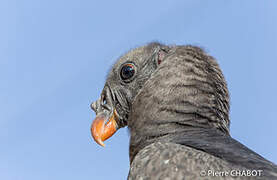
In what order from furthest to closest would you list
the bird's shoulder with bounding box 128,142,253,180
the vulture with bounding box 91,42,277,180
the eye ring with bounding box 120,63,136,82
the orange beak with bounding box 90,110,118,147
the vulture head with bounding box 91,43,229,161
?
the eye ring with bounding box 120,63,136,82 < the orange beak with bounding box 90,110,118,147 < the vulture head with bounding box 91,43,229,161 < the vulture with bounding box 91,42,277,180 < the bird's shoulder with bounding box 128,142,253,180

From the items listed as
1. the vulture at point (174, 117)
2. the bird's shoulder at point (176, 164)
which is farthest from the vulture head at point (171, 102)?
the bird's shoulder at point (176, 164)

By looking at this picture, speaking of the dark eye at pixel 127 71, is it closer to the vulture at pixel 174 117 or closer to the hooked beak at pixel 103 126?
the vulture at pixel 174 117

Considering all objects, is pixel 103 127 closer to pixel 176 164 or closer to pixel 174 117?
pixel 174 117

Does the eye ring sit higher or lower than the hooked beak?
higher

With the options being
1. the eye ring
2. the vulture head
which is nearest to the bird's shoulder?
the vulture head

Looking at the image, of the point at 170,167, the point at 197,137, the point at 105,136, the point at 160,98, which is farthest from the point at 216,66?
the point at 170,167

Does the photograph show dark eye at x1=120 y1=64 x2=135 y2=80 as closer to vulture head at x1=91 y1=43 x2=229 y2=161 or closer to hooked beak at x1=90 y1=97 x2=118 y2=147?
vulture head at x1=91 y1=43 x2=229 y2=161

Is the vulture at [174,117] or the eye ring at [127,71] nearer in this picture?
the vulture at [174,117]
